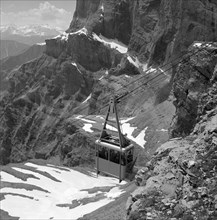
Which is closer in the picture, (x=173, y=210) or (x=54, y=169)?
(x=173, y=210)

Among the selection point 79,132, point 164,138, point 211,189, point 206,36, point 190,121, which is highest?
point 206,36

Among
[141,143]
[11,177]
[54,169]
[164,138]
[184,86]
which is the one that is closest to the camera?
[184,86]

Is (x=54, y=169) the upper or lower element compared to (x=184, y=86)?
lower

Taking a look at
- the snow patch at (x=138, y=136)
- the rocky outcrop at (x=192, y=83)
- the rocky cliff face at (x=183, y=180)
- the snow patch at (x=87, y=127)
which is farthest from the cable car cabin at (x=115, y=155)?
the snow patch at (x=87, y=127)

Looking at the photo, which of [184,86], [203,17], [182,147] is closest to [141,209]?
[182,147]

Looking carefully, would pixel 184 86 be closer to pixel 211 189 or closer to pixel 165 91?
pixel 211 189

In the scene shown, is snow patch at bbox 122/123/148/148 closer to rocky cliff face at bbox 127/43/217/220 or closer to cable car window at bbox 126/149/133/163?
cable car window at bbox 126/149/133/163
